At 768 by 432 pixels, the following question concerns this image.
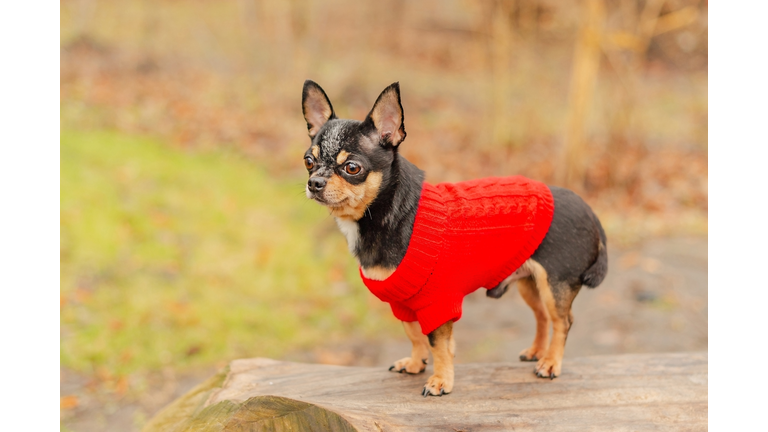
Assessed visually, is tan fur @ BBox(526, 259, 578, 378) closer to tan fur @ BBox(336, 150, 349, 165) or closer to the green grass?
tan fur @ BBox(336, 150, 349, 165)

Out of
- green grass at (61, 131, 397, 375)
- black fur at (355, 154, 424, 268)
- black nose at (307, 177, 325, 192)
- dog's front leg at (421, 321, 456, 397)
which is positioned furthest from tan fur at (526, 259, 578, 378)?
green grass at (61, 131, 397, 375)

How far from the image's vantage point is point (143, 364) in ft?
17.3

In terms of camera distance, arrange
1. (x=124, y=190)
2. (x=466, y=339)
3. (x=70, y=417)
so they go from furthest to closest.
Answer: (x=124, y=190) → (x=466, y=339) → (x=70, y=417)

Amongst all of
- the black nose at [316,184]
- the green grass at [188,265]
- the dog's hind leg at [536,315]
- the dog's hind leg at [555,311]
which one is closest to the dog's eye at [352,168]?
the black nose at [316,184]

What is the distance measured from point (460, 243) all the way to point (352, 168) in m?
0.68

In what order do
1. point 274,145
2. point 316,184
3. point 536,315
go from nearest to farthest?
point 316,184 → point 536,315 → point 274,145

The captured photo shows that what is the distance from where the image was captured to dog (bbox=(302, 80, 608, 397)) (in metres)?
2.57

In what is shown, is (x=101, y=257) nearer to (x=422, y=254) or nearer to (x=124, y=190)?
(x=124, y=190)

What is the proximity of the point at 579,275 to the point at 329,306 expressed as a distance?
400cm

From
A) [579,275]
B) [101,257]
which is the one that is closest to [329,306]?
[101,257]

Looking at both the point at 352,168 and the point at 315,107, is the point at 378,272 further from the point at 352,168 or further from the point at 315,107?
the point at 315,107

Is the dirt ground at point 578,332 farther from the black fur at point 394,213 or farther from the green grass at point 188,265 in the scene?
the black fur at point 394,213

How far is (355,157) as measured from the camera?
2.53 m

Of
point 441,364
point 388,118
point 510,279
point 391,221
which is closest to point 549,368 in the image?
point 510,279
